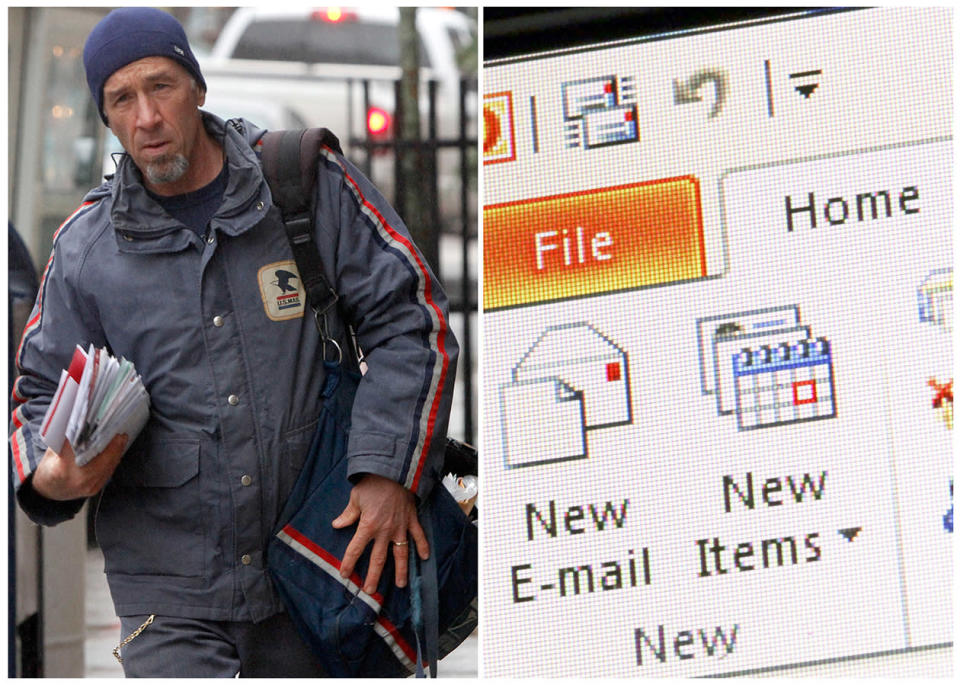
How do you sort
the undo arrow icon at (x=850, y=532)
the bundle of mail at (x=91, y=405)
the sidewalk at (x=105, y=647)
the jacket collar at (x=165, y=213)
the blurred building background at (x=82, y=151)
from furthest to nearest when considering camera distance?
the sidewalk at (x=105, y=647) → the blurred building background at (x=82, y=151) → the undo arrow icon at (x=850, y=532) → the jacket collar at (x=165, y=213) → the bundle of mail at (x=91, y=405)

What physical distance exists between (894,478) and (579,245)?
A: 928mm

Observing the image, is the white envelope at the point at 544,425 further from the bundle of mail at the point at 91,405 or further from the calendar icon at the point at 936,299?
the bundle of mail at the point at 91,405

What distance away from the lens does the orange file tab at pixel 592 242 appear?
132 inches

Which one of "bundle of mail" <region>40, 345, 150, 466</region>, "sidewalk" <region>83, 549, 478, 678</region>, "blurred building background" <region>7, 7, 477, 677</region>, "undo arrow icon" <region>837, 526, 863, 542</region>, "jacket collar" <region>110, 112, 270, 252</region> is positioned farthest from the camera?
"sidewalk" <region>83, 549, 478, 678</region>

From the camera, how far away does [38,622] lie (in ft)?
14.0

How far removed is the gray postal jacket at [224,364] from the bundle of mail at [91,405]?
13cm

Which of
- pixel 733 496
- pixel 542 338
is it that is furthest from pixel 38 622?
pixel 733 496

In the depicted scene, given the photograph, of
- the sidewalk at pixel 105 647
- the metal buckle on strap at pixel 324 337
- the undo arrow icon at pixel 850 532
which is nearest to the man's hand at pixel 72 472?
the metal buckle on strap at pixel 324 337

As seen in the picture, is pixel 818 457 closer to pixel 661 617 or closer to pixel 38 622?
pixel 661 617

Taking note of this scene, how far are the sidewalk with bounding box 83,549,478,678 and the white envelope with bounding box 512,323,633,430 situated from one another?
75.1 inches

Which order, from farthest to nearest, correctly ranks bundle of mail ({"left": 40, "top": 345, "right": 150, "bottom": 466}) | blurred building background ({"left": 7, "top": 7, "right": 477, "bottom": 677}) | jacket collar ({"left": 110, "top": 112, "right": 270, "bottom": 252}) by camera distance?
1. blurred building background ({"left": 7, "top": 7, "right": 477, "bottom": 677})
2. jacket collar ({"left": 110, "top": 112, "right": 270, "bottom": 252})
3. bundle of mail ({"left": 40, "top": 345, "right": 150, "bottom": 466})

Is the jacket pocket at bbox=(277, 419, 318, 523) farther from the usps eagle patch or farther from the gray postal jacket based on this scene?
the usps eagle patch

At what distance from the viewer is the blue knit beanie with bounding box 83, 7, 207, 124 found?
290 centimetres

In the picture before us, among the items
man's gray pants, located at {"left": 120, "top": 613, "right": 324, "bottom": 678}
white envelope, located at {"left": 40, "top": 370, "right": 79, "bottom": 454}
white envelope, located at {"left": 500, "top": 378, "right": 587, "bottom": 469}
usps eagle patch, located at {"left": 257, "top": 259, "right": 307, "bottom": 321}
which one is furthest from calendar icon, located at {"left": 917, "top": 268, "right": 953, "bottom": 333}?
white envelope, located at {"left": 40, "top": 370, "right": 79, "bottom": 454}
